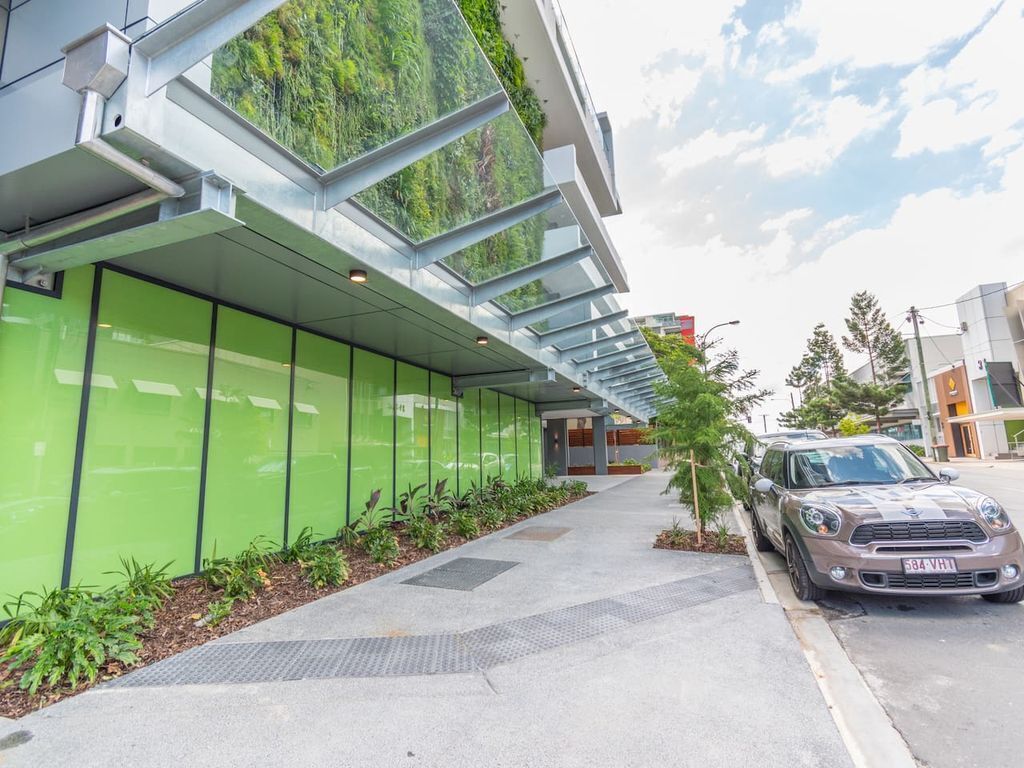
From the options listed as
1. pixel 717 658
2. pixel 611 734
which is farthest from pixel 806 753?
pixel 717 658

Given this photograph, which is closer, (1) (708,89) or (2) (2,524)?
(2) (2,524)

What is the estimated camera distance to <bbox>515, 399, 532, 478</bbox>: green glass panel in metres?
15.0

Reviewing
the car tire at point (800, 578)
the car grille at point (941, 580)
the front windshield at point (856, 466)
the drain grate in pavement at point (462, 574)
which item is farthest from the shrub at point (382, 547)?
the car grille at point (941, 580)

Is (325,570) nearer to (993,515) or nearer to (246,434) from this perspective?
(246,434)

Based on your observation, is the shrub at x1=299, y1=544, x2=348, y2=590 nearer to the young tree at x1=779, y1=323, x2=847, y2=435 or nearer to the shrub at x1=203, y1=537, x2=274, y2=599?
the shrub at x1=203, y1=537, x2=274, y2=599

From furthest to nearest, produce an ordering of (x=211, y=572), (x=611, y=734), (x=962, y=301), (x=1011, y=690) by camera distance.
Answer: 1. (x=962, y=301)
2. (x=211, y=572)
3. (x=1011, y=690)
4. (x=611, y=734)

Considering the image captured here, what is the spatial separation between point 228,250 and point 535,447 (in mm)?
13359

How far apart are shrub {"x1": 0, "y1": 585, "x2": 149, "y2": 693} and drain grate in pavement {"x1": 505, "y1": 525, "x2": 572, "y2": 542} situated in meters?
5.32

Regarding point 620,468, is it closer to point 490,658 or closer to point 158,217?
point 490,658

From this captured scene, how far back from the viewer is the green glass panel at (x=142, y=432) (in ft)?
14.2

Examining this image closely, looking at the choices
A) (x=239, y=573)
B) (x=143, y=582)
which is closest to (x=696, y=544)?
(x=239, y=573)

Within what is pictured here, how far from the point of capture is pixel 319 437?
7.01m

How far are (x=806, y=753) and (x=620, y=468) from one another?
21.8 m

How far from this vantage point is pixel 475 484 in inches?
469
